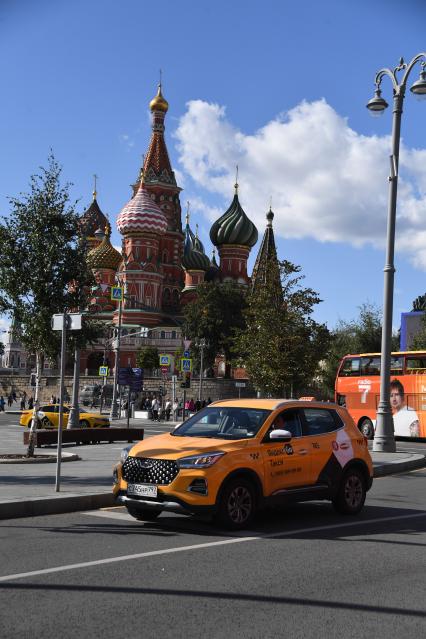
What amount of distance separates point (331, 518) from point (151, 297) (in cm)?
7738

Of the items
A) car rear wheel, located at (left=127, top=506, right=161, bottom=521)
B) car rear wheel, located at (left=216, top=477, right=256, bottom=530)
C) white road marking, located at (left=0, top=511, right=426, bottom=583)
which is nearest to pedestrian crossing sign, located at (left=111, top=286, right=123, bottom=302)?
white road marking, located at (left=0, top=511, right=426, bottom=583)

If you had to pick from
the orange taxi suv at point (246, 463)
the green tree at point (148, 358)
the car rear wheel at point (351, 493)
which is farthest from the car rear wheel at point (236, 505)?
the green tree at point (148, 358)

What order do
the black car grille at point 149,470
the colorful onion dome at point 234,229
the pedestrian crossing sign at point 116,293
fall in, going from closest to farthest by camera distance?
the black car grille at point 149,470 < the pedestrian crossing sign at point 116,293 < the colorful onion dome at point 234,229

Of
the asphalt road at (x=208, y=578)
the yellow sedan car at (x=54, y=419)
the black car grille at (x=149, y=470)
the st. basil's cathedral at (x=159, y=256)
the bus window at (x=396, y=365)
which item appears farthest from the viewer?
the st. basil's cathedral at (x=159, y=256)

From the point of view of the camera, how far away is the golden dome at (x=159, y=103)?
98250 millimetres

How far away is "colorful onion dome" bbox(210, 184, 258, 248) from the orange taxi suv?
83.9 m

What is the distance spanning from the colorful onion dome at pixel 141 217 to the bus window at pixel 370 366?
57.0 m

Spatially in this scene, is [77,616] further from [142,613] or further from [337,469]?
[337,469]

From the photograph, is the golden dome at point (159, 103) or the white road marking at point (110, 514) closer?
the white road marking at point (110, 514)

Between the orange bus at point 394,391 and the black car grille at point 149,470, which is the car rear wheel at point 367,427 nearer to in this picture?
the orange bus at point 394,391

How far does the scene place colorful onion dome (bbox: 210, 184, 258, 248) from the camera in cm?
9419

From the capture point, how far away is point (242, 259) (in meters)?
95.0

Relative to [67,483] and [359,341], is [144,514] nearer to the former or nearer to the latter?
[67,483]

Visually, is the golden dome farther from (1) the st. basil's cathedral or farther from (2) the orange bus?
(2) the orange bus
